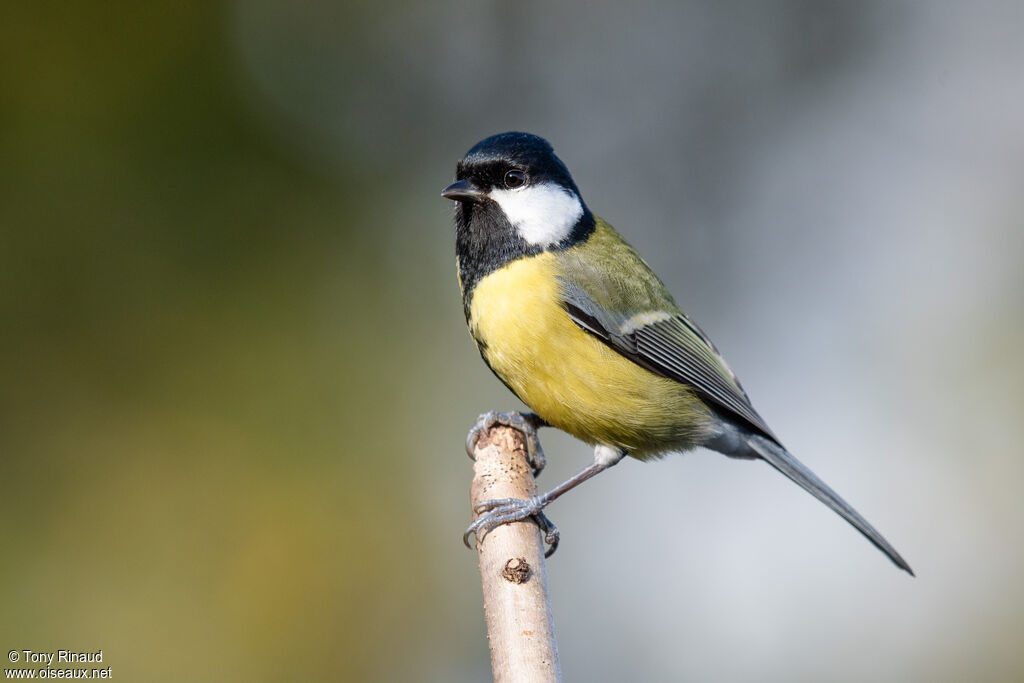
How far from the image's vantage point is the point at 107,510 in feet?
11.4

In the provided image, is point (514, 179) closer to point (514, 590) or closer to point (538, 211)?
point (538, 211)

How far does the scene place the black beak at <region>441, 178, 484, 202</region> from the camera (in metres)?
2.54

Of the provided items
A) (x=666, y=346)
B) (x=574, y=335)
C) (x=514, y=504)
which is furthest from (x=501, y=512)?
(x=666, y=346)

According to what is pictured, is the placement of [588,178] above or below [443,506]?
above

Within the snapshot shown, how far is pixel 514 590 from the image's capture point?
157 centimetres

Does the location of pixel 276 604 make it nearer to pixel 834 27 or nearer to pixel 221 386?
pixel 221 386

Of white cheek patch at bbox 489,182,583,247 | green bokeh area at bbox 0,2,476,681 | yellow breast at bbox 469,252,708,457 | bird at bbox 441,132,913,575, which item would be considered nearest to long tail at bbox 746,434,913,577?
bird at bbox 441,132,913,575

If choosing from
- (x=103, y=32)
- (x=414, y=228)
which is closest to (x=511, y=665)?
(x=414, y=228)

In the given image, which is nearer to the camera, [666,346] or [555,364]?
[555,364]

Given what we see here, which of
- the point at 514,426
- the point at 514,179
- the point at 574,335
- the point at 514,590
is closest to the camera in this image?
the point at 514,590

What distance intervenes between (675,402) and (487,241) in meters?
0.76

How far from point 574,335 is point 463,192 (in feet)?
1.76

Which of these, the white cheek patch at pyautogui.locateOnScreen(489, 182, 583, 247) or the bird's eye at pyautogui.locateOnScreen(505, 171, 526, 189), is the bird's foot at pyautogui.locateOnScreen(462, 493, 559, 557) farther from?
the bird's eye at pyautogui.locateOnScreen(505, 171, 526, 189)

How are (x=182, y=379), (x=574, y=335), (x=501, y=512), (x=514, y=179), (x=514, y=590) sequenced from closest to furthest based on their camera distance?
(x=514, y=590) < (x=501, y=512) < (x=574, y=335) < (x=514, y=179) < (x=182, y=379)
